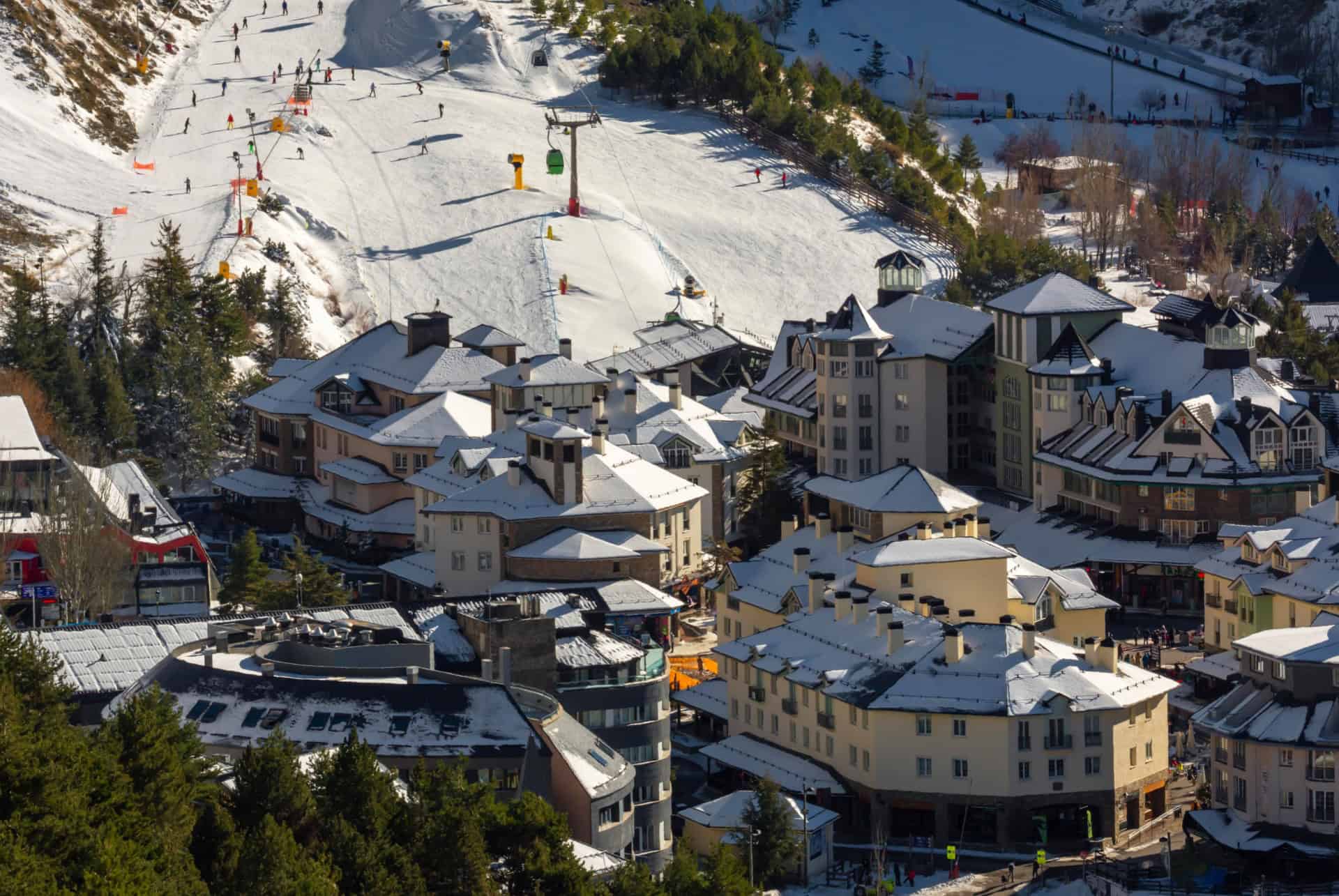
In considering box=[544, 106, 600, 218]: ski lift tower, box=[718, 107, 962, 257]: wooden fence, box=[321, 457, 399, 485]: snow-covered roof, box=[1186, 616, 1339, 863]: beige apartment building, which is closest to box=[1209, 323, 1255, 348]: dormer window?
box=[1186, 616, 1339, 863]: beige apartment building

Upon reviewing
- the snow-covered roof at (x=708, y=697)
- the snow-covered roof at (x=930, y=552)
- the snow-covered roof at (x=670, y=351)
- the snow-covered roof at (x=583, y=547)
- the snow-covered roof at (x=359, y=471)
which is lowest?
the snow-covered roof at (x=708, y=697)

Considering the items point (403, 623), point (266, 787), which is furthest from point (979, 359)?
point (266, 787)

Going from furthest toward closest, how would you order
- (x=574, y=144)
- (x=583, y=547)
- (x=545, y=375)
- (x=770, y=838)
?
(x=574, y=144) < (x=545, y=375) < (x=583, y=547) < (x=770, y=838)

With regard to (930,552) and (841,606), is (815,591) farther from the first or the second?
(930,552)

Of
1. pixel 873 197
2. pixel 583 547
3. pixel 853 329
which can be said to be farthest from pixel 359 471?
pixel 873 197

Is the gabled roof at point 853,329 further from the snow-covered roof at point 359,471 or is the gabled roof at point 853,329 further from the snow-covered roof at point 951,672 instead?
the snow-covered roof at point 951,672

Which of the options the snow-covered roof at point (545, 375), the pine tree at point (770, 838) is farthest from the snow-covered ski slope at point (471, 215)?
the pine tree at point (770, 838)
